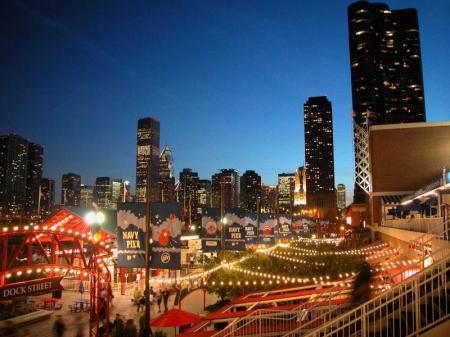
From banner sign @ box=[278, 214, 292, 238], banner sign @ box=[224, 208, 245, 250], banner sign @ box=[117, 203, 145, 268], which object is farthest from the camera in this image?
banner sign @ box=[278, 214, 292, 238]

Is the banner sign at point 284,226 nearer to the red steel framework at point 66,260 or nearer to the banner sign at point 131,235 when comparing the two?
the red steel framework at point 66,260

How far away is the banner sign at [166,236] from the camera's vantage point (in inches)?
628

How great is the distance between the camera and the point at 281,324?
1383 cm

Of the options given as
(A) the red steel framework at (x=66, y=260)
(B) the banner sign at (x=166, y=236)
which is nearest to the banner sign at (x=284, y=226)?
(A) the red steel framework at (x=66, y=260)

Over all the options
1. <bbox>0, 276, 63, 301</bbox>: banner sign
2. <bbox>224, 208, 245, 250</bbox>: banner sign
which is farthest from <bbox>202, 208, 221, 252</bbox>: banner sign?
<bbox>0, 276, 63, 301</bbox>: banner sign

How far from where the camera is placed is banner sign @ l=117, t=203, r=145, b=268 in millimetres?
16359

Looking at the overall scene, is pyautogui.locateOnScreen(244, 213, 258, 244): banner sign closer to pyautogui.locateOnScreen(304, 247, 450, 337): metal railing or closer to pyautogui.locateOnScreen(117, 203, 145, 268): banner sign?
pyautogui.locateOnScreen(117, 203, 145, 268): banner sign

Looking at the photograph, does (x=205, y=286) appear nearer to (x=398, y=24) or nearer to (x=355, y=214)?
(x=355, y=214)

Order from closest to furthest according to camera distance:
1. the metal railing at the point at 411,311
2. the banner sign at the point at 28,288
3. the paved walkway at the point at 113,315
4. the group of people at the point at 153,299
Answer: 1. the metal railing at the point at 411,311
2. the banner sign at the point at 28,288
3. the paved walkway at the point at 113,315
4. the group of people at the point at 153,299

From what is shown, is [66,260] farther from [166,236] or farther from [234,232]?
[234,232]

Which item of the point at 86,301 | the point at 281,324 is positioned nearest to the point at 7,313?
the point at 86,301

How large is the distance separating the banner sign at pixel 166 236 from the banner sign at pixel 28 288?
3742 millimetres

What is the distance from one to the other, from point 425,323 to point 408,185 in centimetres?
4708

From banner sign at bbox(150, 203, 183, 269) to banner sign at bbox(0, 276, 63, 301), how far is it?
374 centimetres
